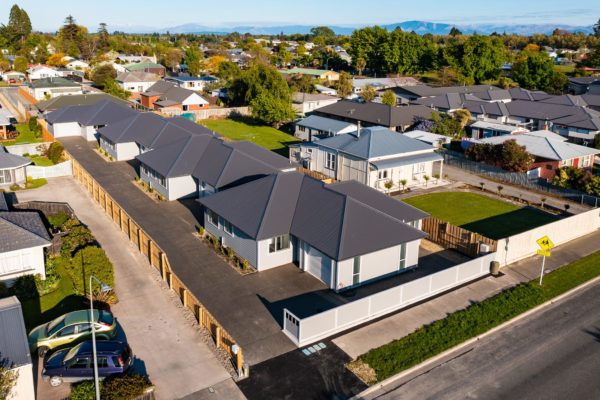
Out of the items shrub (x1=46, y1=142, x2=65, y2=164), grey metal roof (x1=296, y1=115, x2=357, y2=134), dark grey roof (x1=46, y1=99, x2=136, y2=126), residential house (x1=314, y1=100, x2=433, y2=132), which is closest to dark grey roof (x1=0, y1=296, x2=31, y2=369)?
shrub (x1=46, y1=142, x2=65, y2=164)

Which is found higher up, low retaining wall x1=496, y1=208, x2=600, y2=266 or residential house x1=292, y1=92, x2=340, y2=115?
residential house x1=292, y1=92, x2=340, y2=115

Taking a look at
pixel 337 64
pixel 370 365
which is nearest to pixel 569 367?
pixel 370 365

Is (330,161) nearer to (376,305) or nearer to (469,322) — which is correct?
(376,305)

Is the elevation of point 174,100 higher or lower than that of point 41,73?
lower

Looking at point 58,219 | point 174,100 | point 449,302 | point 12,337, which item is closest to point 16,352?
point 12,337

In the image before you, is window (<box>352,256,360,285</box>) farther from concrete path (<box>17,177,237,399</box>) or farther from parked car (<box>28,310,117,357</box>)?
parked car (<box>28,310,117,357</box>)

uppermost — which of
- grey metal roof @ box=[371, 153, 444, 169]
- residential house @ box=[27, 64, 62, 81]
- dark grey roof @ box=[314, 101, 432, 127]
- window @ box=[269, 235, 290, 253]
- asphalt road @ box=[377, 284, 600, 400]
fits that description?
residential house @ box=[27, 64, 62, 81]

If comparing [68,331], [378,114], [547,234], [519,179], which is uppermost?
[378,114]

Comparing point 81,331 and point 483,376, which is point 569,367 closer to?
point 483,376
